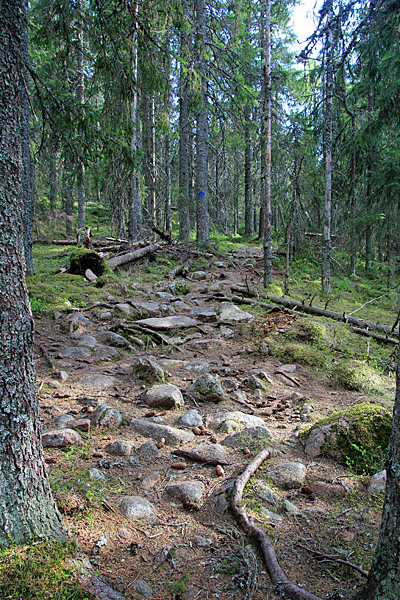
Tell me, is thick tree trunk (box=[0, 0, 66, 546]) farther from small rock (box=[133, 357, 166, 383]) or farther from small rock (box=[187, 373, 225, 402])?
small rock (box=[133, 357, 166, 383])

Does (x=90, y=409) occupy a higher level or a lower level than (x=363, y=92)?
lower

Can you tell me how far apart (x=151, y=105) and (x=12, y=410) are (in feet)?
61.7

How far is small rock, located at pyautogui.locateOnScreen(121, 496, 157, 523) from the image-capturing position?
2.70 m

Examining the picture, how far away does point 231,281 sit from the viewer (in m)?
12.0

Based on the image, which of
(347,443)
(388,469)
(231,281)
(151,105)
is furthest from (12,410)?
(151,105)

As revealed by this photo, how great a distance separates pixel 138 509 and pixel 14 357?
1.56 metres

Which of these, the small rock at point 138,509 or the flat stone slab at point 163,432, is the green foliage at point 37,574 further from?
the flat stone slab at point 163,432

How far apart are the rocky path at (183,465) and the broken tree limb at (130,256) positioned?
446 cm

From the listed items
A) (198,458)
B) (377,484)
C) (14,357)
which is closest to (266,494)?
(198,458)

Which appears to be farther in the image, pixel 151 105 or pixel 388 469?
pixel 151 105

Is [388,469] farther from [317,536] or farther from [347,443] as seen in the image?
[347,443]

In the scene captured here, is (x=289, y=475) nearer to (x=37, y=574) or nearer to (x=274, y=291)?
(x=37, y=574)

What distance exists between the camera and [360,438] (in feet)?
11.6

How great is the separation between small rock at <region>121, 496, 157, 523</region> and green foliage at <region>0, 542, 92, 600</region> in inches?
28.7
